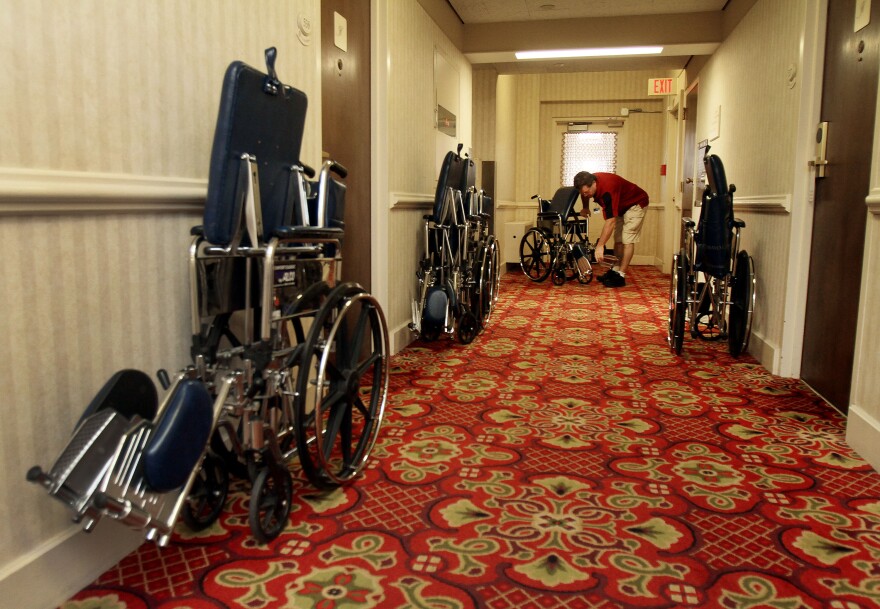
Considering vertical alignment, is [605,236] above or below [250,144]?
below

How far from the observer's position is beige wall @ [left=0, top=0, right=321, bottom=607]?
4.65 feet

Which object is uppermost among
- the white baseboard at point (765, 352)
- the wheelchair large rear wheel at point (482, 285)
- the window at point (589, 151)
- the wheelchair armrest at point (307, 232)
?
the window at point (589, 151)

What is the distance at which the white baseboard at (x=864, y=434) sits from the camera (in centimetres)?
238

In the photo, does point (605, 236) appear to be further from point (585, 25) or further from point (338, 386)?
point (338, 386)

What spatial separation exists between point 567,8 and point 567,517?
5061 millimetres

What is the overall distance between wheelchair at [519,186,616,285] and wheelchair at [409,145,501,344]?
346 cm

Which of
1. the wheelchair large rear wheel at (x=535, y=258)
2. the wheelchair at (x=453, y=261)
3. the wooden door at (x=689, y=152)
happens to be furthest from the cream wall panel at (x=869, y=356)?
the wheelchair large rear wheel at (x=535, y=258)

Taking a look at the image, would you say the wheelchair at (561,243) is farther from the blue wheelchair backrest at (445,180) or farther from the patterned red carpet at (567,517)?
the patterned red carpet at (567,517)

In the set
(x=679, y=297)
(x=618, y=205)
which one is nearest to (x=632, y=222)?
(x=618, y=205)

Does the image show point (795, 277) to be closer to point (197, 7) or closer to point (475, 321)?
point (475, 321)

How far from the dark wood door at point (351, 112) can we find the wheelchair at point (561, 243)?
4522 mm

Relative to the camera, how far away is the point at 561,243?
8.05 m

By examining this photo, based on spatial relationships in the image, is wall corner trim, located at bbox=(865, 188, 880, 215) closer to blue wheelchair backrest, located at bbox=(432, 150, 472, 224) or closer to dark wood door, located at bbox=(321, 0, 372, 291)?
blue wheelchair backrest, located at bbox=(432, 150, 472, 224)

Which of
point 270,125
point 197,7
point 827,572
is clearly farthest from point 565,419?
point 197,7
